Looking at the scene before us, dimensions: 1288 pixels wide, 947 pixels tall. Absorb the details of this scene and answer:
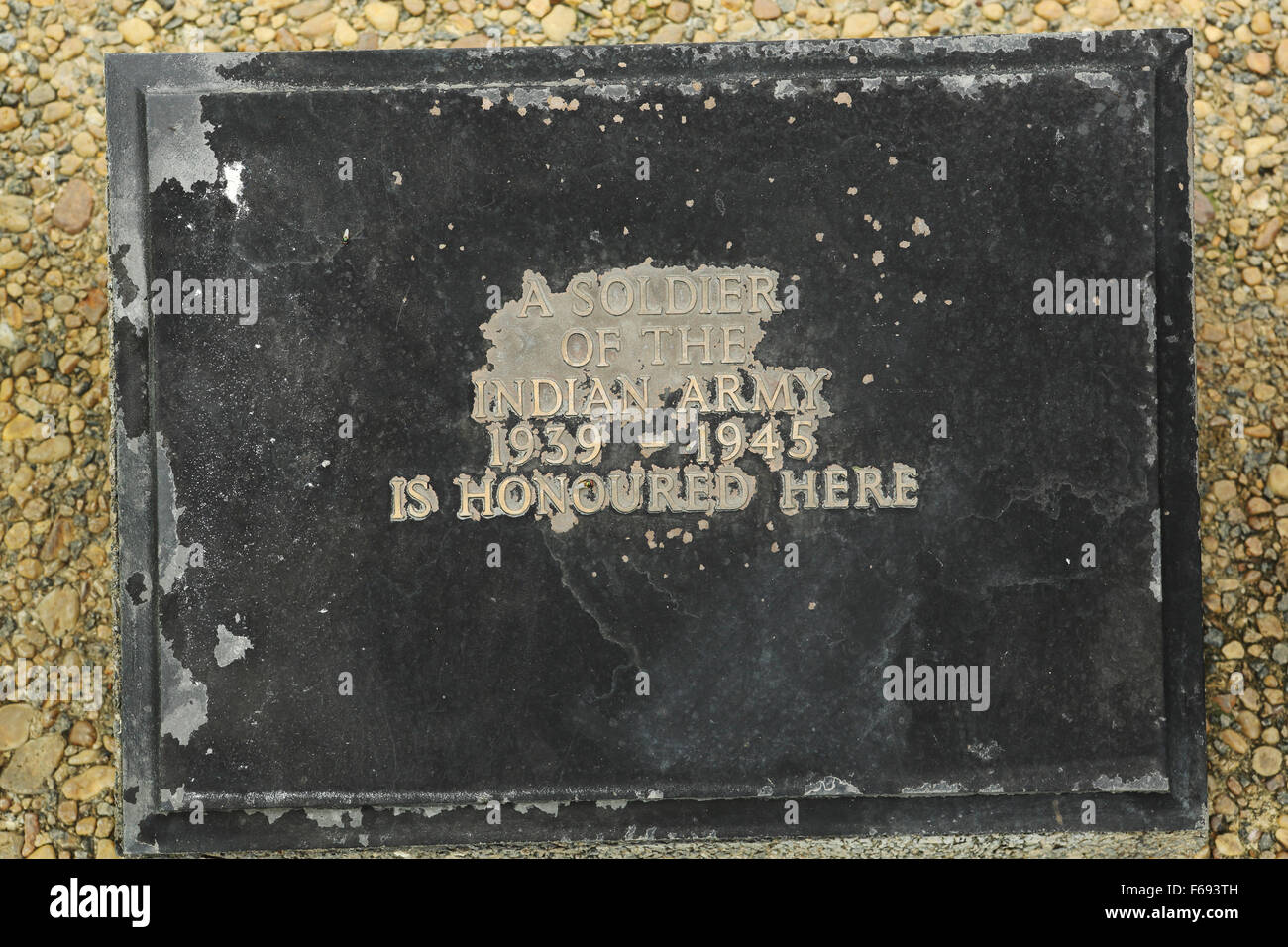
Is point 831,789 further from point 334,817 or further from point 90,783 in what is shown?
point 90,783

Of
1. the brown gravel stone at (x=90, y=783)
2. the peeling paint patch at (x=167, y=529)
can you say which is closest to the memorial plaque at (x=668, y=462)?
the peeling paint patch at (x=167, y=529)

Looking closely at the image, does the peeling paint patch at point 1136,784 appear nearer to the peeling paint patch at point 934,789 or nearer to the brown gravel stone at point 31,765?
the peeling paint patch at point 934,789

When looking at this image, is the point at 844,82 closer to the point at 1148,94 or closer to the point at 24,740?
the point at 1148,94

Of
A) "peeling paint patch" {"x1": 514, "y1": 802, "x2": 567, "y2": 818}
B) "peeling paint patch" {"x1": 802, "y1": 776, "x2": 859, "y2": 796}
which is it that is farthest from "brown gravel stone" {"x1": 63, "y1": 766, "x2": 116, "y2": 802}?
"peeling paint patch" {"x1": 802, "y1": 776, "x2": 859, "y2": 796}

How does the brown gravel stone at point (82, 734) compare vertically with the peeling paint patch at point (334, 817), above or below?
above

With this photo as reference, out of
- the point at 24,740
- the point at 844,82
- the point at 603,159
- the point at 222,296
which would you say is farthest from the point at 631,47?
the point at 24,740

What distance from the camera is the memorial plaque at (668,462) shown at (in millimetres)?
2973

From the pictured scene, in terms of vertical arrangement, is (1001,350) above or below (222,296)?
below

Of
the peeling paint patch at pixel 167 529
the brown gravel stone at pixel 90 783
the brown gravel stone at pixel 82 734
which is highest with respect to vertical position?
the peeling paint patch at pixel 167 529

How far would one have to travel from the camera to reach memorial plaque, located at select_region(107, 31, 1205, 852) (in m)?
2.97

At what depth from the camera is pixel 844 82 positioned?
9.86ft

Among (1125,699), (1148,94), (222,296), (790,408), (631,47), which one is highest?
(631,47)

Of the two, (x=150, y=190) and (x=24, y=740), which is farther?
(x=24, y=740)

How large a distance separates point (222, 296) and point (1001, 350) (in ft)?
7.88
